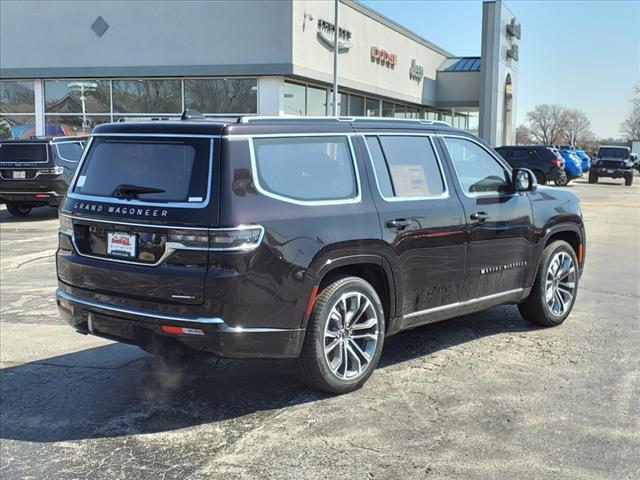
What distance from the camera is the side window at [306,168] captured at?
13.8 feet

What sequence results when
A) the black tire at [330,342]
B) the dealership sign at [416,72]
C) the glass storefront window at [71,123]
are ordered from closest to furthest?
the black tire at [330,342]
the glass storefront window at [71,123]
the dealership sign at [416,72]

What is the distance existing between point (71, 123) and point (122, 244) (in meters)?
24.1

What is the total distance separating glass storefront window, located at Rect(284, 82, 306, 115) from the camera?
2459cm

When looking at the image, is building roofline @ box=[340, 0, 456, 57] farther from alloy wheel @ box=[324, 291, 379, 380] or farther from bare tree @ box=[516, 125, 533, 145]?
bare tree @ box=[516, 125, 533, 145]

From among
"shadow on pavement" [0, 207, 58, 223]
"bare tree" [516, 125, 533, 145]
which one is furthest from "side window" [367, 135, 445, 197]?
"bare tree" [516, 125, 533, 145]

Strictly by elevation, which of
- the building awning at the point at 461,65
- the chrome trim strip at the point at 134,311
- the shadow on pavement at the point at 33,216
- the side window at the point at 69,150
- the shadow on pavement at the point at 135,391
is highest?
the building awning at the point at 461,65

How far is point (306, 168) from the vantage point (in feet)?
14.6

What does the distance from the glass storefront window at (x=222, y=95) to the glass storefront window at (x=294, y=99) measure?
1105 mm

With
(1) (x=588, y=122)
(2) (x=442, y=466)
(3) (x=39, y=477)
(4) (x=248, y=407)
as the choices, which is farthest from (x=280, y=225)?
(1) (x=588, y=122)

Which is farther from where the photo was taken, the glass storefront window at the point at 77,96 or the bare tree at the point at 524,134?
the bare tree at the point at 524,134

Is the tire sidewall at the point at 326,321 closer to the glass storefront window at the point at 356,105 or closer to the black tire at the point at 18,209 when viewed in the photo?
the black tire at the point at 18,209

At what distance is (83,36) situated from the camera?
25188 mm

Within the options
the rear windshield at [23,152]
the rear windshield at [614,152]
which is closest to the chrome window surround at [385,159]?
the rear windshield at [23,152]

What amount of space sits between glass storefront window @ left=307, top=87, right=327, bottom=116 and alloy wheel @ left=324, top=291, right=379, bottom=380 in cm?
2205
